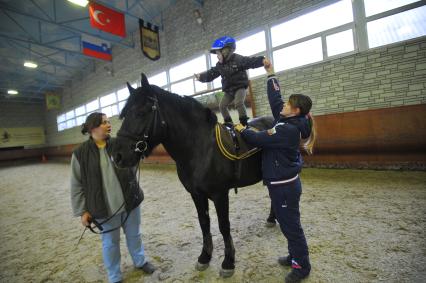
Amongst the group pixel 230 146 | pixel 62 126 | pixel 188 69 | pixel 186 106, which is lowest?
pixel 230 146

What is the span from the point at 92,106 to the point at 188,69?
10.2m

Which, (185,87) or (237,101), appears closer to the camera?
(237,101)

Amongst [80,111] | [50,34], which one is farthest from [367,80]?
[80,111]

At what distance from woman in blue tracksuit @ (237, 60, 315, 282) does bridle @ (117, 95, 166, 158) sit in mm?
785

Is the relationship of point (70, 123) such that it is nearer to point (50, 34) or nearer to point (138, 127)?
point (50, 34)

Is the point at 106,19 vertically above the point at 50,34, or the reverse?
the point at 50,34

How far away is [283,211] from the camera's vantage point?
1.62m

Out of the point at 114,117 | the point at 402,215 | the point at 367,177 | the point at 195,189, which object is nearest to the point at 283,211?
the point at 195,189

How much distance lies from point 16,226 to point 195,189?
402 cm

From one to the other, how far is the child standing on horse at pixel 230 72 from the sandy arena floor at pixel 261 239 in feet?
4.94

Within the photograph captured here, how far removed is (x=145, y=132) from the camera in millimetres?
1672

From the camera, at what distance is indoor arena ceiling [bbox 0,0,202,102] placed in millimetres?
8078

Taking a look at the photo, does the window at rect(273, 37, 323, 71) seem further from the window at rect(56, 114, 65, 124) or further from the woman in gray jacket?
the window at rect(56, 114, 65, 124)

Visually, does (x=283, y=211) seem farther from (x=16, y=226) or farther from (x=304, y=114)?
(x=16, y=226)
